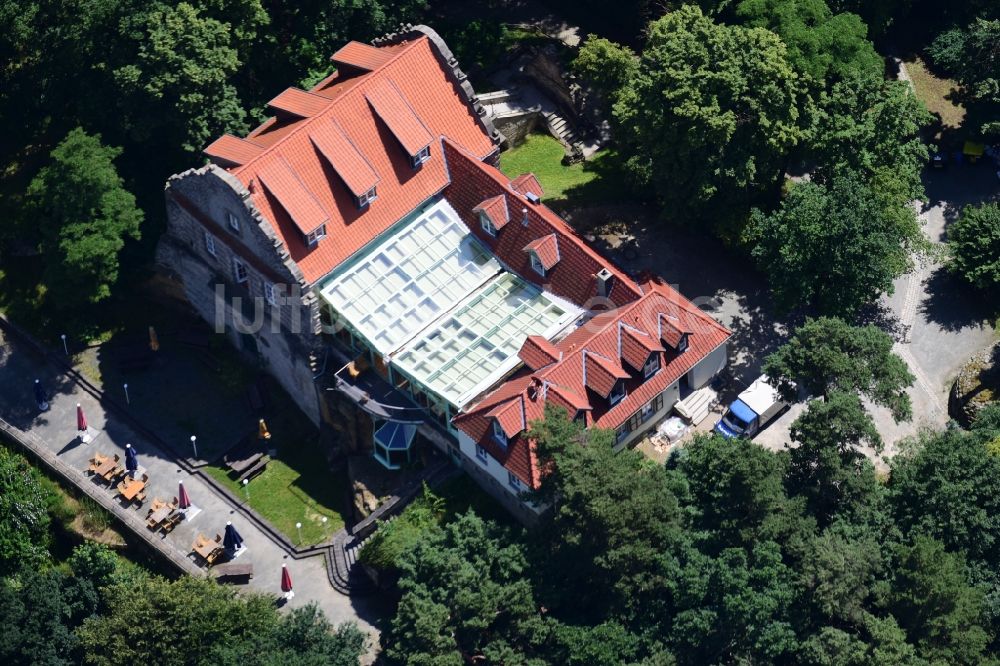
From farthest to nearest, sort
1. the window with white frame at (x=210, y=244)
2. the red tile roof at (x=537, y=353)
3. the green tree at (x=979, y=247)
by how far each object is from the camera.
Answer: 1. the green tree at (x=979, y=247)
2. the window with white frame at (x=210, y=244)
3. the red tile roof at (x=537, y=353)

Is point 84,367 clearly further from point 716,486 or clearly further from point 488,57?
point 716,486

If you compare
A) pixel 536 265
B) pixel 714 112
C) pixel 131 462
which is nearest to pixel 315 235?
pixel 536 265

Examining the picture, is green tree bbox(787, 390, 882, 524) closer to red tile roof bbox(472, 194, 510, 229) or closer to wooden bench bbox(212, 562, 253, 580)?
red tile roof bbox(472, 194, 510, 229)

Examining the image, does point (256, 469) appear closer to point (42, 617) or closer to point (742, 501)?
point (42, 617)

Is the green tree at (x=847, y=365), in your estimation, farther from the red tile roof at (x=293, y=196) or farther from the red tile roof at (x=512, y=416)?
the red tile roof at (x=293, y=196)

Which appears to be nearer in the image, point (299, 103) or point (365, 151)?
point (365, 151)

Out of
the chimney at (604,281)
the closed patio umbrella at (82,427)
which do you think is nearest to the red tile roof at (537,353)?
the chimney at (604,281)
